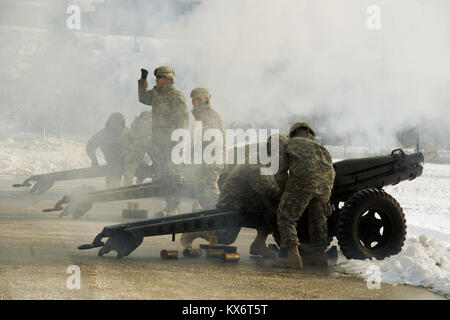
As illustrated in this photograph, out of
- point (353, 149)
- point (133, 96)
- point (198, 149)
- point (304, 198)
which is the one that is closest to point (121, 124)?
point (198, 149)

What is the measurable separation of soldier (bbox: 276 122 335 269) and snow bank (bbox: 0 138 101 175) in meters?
16.1

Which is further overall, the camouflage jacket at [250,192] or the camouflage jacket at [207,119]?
the camouflage jacket at [207,119]

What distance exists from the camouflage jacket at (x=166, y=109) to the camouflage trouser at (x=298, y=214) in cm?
425

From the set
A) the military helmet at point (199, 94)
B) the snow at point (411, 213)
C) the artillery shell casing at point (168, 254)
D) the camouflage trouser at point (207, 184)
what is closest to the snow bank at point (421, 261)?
the snow at point (411, 213)

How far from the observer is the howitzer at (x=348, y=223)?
6289 millimetres

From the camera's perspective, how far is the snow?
5.84 meters

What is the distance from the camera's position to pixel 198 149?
9766mm

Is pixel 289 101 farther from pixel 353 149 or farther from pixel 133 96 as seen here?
pixel 133 96

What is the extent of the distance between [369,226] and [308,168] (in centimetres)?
93

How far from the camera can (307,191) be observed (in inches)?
241

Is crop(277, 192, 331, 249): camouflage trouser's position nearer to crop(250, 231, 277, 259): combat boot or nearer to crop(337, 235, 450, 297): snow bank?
crop(337, 235, 450, 297): snow bank

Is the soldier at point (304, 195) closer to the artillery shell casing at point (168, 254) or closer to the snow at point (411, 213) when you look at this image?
the snow at point (411, 213)

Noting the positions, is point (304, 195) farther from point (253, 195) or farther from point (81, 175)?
point (81, 175)

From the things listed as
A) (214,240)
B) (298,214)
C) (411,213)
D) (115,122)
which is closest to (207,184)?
(214,240)
